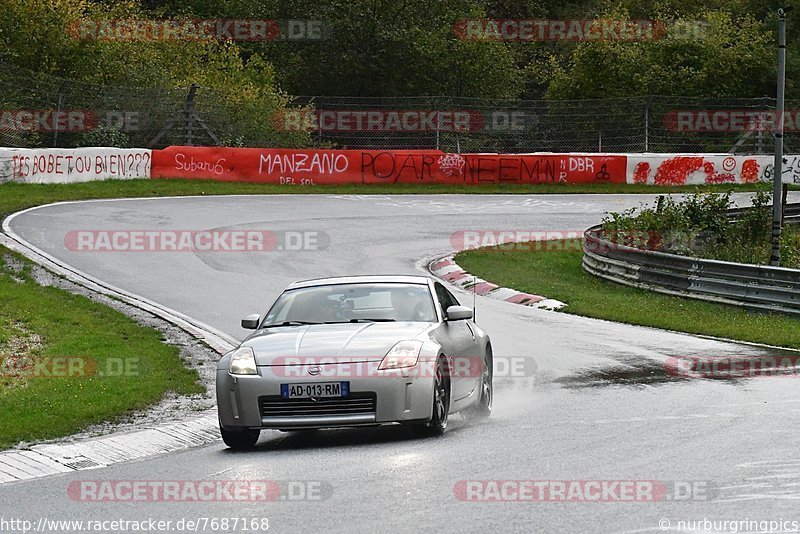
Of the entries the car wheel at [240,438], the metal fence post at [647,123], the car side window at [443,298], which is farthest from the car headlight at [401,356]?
the metal fence post at [647,123]

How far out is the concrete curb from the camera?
2241 cm

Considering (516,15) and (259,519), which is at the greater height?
(516,15)

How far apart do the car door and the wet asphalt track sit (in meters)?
0.38

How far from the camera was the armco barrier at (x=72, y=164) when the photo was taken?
34.6m

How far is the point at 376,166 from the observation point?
4147 centimetres

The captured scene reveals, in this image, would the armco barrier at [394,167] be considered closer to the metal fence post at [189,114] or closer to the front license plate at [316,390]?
the metal fence post at [189,114]

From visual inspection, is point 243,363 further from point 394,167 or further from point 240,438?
point 394,167

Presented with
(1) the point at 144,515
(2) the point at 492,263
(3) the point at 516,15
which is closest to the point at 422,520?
(1) the point at 144,515

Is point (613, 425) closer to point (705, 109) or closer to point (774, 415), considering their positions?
point (774, 415)

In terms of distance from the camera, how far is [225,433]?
34.7 ft

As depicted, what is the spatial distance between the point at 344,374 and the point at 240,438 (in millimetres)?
1080

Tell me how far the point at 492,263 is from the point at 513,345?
1005 cm

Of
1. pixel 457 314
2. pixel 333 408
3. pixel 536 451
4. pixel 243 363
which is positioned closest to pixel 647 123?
pixel 457 314

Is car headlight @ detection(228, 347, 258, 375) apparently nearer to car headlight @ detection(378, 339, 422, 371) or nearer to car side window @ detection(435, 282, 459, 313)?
car headlight @ detection(378, 339, 422, 371)
